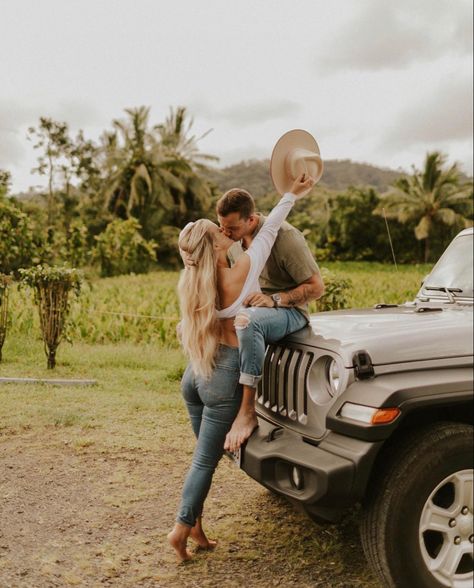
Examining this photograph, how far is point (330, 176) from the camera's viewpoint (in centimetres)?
11162

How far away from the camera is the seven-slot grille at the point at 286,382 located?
145 inches

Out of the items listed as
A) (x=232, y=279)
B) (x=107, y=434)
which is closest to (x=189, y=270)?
(x=232, y=279)

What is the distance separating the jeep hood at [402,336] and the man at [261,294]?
0.55 feet

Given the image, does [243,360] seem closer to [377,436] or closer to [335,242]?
[377,436]

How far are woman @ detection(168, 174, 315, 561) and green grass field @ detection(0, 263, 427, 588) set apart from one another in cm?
41

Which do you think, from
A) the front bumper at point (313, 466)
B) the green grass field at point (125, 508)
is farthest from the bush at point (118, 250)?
the front bumper at point (313, 466)

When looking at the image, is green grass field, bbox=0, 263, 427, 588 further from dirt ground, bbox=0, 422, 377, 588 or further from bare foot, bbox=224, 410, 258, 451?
bare foot, bbox=224, 410, 258, 451

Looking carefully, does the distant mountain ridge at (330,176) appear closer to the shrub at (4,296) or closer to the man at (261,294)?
the shrub at (4,296)

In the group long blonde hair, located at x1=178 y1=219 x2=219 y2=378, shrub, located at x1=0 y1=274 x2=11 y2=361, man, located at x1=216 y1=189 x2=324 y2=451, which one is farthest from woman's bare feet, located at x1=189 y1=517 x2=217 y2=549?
shrub, located at x1=0 y1=274 x2=11 y2=361

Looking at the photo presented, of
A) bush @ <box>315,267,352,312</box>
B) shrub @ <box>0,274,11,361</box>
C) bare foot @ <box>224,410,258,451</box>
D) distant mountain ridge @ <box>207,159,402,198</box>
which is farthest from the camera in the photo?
distant mountain ridge @ <box>207,159,402,198</box>

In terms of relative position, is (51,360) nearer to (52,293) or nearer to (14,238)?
(52,293)

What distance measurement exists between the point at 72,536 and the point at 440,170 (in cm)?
4281

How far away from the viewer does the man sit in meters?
3.70

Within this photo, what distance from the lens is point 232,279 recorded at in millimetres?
3900
